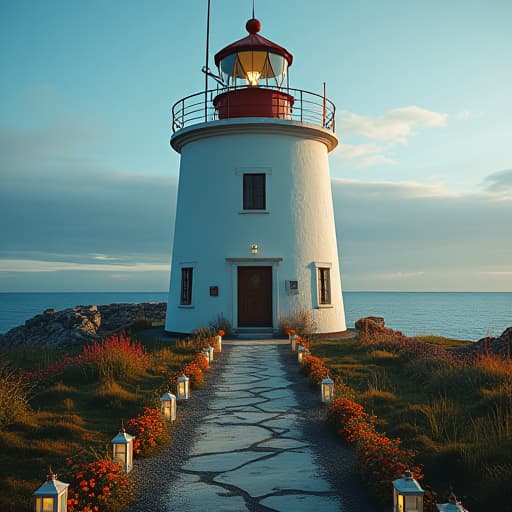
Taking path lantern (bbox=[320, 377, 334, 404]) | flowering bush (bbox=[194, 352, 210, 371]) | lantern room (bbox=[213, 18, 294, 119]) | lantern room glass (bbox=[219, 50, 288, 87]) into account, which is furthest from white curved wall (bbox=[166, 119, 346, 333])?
path lantern (bbox=[320, 377, 334, 404])

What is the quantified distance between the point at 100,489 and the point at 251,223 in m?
14.8

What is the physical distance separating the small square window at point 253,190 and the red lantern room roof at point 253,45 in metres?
4.73

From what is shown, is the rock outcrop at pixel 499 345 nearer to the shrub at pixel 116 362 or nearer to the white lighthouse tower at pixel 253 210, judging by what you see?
the white lighthouse tower at pixel 253 210

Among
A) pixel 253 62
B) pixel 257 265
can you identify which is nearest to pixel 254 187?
pixel 257 265

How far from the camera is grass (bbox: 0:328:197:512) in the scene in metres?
5.98

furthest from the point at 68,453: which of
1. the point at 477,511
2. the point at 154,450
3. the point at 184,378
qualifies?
the point at 477,511

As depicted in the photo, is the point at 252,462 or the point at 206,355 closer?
the point at 252,462

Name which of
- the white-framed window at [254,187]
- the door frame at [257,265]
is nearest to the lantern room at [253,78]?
the white-framed window at [254,187]

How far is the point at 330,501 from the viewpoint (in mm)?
5121

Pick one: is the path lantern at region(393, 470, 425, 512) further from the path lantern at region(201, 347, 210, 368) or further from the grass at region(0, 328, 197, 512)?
the path lantern at region(201, 347, 210, 368)

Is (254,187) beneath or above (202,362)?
above

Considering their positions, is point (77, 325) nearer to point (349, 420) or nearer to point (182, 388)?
point (182, 388)

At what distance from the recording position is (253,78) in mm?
20312

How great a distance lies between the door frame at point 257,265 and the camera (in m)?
19.2
